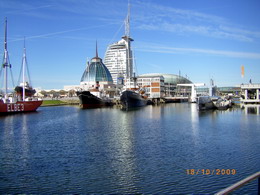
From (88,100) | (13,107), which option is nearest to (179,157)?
(13,107)

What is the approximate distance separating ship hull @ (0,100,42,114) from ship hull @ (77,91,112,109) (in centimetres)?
2258

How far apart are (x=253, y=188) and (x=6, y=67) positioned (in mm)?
70436

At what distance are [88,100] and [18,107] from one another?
3525 cm

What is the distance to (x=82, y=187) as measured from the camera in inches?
576

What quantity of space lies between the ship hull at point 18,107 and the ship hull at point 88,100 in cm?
2258

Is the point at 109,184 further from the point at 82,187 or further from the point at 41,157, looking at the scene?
the point at 41,157

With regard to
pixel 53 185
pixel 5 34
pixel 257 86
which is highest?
pixel 5 34

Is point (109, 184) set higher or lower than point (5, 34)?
lower

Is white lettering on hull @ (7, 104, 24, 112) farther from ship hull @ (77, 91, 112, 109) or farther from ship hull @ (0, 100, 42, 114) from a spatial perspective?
ship hull @ (77, 91, 112, 109)
